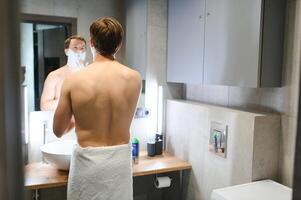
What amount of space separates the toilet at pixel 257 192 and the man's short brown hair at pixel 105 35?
3.27 feet

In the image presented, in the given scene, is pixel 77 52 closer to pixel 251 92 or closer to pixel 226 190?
pixel 251 92

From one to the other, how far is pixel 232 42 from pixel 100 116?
887 mm

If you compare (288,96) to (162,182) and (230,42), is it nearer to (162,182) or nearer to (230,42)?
(230,42)

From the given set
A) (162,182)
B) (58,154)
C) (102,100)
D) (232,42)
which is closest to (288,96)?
(232,42)

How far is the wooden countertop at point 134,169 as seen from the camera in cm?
174

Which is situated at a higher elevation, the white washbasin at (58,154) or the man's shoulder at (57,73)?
the man's shoulder at (57,73)

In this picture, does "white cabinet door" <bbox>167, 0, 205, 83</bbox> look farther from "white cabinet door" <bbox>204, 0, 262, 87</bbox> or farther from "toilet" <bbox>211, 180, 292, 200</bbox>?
"toilet" <bbox>211, 180, 292, 200</bbox>

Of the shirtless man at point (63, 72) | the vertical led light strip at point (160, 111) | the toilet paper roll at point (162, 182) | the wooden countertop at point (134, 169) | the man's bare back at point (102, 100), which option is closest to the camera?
the man's bare back at point (102, 100)

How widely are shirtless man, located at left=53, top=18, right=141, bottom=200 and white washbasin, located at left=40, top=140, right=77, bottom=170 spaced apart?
9.0 inches

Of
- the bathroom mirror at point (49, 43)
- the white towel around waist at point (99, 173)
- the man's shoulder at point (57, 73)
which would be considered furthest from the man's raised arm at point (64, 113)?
the man's shoulder at point (57, 73)

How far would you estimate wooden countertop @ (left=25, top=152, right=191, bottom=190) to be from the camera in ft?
5.72

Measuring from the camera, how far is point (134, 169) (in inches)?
79.4

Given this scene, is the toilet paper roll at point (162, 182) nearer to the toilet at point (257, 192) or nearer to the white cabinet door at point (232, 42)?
the toilet at point (257, 192)

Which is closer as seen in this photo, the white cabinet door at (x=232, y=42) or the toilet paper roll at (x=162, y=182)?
the white cabinet door at (x=232, y=42)
